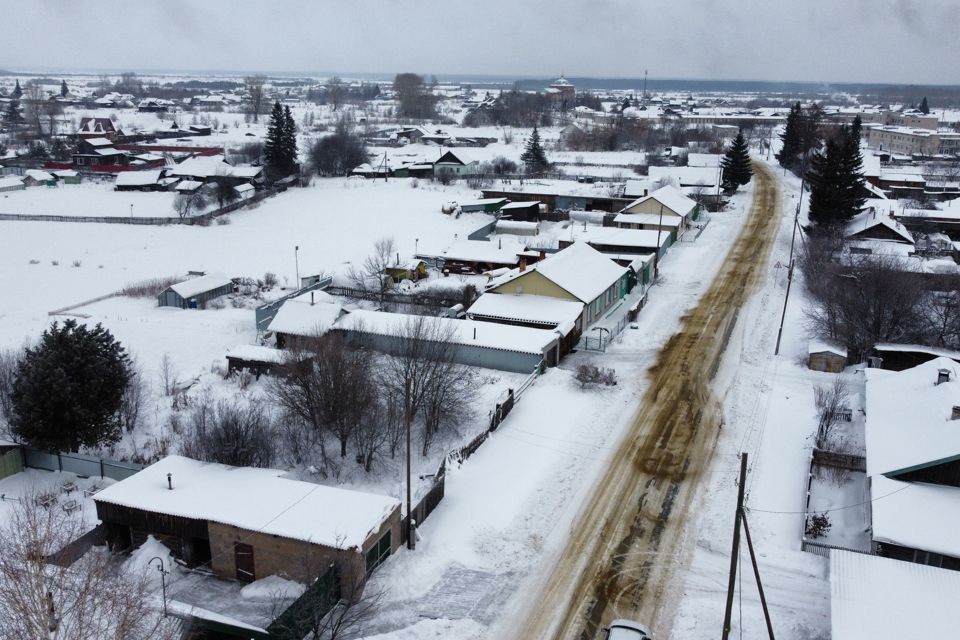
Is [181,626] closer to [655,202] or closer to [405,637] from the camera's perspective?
[405,637]

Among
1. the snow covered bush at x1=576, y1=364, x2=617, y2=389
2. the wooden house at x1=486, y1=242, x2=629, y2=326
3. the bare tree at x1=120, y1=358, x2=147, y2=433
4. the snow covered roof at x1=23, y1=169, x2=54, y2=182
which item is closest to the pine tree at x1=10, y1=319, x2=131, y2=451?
the bare tree at x1=120, y1=358, x2=147, y2=433

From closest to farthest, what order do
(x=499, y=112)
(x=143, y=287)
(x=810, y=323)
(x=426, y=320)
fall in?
(x=426, y=320)
(x=810, y=323)
(x=143, y=287)
(x=499, y=112)

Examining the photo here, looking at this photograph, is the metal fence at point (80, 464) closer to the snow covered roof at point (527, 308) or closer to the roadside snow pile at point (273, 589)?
the roadside snow pile at point (273, 589)

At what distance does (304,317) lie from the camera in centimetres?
2848

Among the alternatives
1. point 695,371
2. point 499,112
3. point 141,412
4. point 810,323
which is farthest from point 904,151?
point 141,412

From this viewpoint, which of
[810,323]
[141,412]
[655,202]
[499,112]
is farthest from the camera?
[499,112]

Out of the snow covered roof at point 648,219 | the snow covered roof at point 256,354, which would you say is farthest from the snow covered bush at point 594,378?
the snow covered roof at point 648,219

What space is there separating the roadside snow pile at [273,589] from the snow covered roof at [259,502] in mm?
997

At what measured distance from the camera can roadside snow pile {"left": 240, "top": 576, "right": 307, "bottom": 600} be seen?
1438cm

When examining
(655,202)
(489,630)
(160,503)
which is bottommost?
(489,630)

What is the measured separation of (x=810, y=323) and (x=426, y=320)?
52.5ft

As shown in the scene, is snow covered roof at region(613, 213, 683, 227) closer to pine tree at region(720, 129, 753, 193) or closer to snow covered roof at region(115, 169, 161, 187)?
pine tree at region(720, 129, 753, 193)

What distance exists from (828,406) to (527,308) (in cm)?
1175

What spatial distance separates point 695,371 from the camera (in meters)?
26.5
